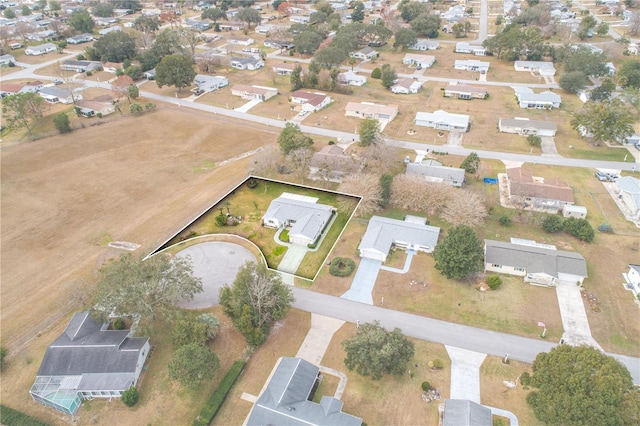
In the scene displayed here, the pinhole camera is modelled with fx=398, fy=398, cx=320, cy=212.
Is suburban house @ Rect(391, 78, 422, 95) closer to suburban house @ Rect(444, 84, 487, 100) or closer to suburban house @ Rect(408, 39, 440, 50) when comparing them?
suburban house @ Rect(444, 84, 487, 100)

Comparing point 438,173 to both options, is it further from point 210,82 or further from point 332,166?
point 210,82

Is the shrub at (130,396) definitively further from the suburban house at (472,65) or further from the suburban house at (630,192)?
the suburban house at (472,65)

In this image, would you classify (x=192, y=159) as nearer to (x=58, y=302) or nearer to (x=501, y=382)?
(x=58, y=302)

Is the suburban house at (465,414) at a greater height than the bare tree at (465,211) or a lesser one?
lesser

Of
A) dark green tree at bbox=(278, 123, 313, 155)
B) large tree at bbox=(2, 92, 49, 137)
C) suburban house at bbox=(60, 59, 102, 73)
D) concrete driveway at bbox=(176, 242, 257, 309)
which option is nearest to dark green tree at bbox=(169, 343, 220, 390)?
concrete driveway at bbox=(176, 242, 257, 309)

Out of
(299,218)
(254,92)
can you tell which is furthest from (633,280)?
(254,92)

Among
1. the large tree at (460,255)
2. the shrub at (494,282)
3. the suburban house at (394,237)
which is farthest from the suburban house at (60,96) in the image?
the shrub at (494,282)

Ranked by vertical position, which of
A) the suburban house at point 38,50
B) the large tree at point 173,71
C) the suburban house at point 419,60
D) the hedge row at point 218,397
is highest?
the suburban house at point 38,50
